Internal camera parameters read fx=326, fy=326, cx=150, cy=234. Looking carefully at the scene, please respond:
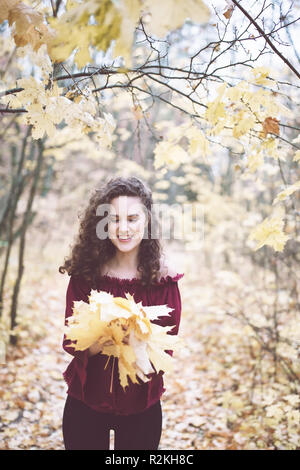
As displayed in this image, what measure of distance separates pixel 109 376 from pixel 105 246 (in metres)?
0.74

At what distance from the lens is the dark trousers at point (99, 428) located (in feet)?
5.65

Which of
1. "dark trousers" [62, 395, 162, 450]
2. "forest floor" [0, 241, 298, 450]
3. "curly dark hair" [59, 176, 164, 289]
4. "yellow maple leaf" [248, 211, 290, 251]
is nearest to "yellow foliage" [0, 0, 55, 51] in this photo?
"curly dark hair" [59, 176, 164, 289]

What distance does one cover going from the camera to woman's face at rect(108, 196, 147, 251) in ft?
5.77

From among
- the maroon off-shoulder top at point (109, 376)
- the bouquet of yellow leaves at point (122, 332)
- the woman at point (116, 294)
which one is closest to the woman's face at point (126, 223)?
the woman at point (116, 294)

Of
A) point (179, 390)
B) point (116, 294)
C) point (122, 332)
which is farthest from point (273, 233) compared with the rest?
point (179, 390)

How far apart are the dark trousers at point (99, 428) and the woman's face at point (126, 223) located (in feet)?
2.91

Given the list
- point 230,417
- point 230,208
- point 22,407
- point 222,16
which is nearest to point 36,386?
point 22,407

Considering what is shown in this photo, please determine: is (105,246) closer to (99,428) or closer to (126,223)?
Answer: (126,223)

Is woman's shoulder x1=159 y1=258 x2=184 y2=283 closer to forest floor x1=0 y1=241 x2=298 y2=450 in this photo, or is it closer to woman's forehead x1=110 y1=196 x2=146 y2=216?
woman's forehead x1=110 y1=196 x2=146 y2=216

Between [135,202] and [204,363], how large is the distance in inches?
130

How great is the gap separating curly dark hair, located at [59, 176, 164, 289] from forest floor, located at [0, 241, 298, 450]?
1.79m

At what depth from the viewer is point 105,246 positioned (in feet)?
6.57

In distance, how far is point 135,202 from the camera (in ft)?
6.17

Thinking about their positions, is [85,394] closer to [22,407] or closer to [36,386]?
[22,407]
